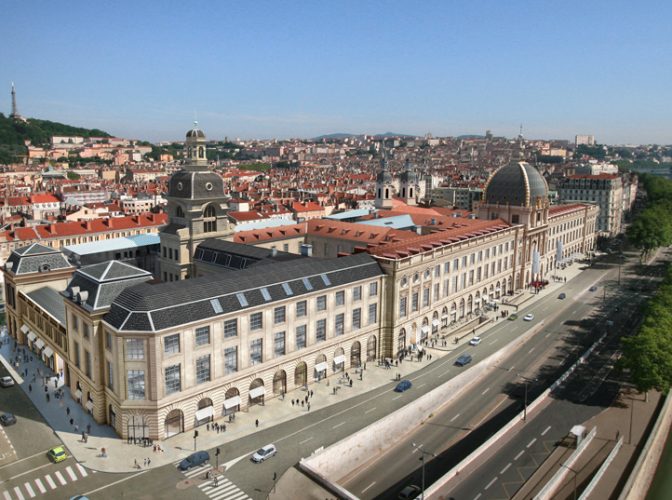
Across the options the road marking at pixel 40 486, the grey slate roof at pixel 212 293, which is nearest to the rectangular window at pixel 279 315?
the grey slate roof at pixel 212 293

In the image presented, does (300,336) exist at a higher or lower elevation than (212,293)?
lower

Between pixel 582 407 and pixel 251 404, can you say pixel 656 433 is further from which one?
pixel 251 404

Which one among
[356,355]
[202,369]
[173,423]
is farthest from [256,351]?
[356,355]

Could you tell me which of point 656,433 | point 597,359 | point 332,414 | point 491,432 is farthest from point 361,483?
point 597,359

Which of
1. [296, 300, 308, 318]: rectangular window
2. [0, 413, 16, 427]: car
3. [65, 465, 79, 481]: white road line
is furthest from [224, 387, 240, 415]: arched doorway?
[0, 413, 16, 427]: car

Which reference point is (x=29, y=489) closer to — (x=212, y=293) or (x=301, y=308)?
(x=212, y=293)
